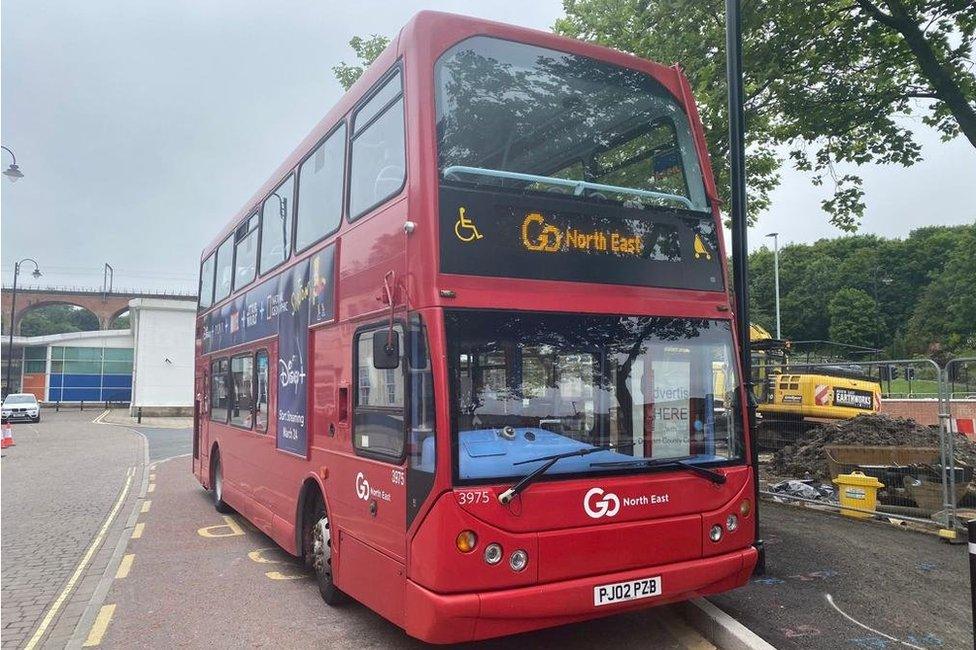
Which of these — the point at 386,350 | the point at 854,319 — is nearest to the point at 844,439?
the point at 386,350

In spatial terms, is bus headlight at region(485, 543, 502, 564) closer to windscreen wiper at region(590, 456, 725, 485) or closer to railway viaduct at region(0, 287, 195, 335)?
windscreen wiper at region(590, 456, 725, 485)

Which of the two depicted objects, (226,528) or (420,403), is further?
(226,528)

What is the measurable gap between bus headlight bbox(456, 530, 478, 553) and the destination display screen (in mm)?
1557

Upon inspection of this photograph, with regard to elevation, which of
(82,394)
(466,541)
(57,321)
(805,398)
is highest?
(57,321)

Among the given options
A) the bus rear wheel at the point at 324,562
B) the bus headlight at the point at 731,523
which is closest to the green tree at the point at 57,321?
the bus rear wheel at the point at 324,562

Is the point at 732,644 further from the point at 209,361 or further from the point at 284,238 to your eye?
the point at 209,361

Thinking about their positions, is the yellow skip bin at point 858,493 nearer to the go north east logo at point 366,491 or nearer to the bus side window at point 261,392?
the go north east logo at point 366,491

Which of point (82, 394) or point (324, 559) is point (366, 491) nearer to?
point (324, 559)

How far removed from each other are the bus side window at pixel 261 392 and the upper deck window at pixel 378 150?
3.15 meters

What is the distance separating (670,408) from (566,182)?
5.56ft

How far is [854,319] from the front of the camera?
63.5 meters

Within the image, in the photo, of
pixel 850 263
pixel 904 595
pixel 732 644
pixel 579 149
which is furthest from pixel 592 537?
pixel 850 263

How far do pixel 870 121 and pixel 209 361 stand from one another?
36.5ft

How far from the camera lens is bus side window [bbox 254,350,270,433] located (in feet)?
26.9
